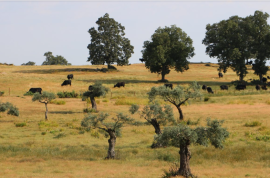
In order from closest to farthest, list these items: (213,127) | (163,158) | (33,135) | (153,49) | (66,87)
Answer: (213,127) < (163,158) < (33,135) < (66,87) < (153,49)

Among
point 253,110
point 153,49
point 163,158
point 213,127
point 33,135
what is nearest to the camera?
point 213,127

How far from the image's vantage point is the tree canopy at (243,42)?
75.6 meters

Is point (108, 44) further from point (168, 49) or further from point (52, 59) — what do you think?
point (52, 59)

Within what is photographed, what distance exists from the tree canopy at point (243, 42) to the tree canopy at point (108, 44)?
921 inches

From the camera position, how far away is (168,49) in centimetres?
7606

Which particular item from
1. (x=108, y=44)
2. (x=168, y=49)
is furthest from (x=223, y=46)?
(x=108, y=44)

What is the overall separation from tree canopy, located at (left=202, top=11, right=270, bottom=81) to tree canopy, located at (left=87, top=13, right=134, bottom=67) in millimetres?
23385

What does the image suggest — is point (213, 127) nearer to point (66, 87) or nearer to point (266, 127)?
point (266, 127)

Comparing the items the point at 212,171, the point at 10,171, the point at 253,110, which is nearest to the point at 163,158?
the point at 212,171

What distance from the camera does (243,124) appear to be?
31.6m

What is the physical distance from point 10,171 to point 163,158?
28.0ft

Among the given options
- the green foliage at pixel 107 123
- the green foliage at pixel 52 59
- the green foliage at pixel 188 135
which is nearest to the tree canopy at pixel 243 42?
the green foliage at pixel 107 123

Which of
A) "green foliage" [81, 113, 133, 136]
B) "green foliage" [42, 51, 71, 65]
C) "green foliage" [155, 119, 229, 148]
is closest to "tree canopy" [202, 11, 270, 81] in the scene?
"green foliage" [81, 113, 133, 136]

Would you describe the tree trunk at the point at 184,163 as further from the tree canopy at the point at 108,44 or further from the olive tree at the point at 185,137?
the tree canopy at the point at 108,44
